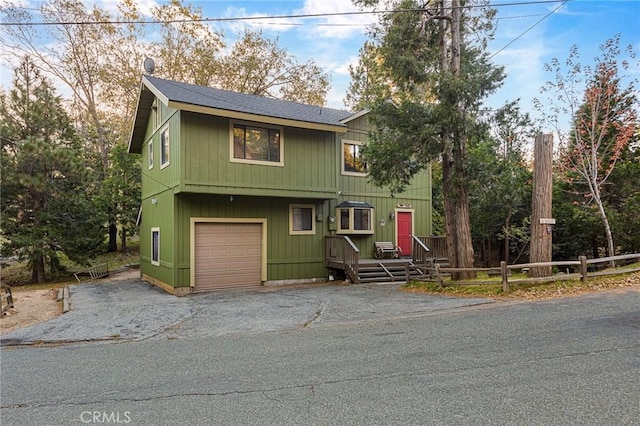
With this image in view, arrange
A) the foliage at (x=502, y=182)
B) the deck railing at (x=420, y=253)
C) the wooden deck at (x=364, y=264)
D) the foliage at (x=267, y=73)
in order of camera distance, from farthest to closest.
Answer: the foliage at (x=267, y=73) < the deck railing at (x=420, y=253) < the wooden deck at (x=364, y=264) < the foliage at (x=502, y=182)

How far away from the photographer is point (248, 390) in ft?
13.6

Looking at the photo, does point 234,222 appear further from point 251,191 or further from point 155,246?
point 155,246

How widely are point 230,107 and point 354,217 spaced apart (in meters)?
6.18

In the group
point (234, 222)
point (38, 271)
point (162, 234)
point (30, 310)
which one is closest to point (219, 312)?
point (234, 222)

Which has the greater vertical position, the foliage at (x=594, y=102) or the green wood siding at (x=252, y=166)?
the foliage at (x=594, y=102)

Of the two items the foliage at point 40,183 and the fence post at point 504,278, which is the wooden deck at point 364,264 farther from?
the foliage at point 40,183

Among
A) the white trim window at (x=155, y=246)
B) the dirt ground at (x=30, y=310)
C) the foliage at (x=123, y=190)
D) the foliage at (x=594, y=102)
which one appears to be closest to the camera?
the dirt ground at (x=30, y=310)

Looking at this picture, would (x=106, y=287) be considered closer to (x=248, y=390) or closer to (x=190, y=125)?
(x=190, y=125)

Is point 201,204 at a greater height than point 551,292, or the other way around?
point 201,204

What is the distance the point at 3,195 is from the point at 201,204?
990 centimetres

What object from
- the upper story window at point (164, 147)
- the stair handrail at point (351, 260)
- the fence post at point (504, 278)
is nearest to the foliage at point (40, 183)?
the upper story window at point (164, 147)

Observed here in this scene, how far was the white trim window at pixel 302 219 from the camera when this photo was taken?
46.4 feet

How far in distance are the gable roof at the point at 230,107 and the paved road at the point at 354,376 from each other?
722 centimetres

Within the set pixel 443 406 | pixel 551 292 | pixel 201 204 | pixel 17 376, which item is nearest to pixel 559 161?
pixel 551 292
